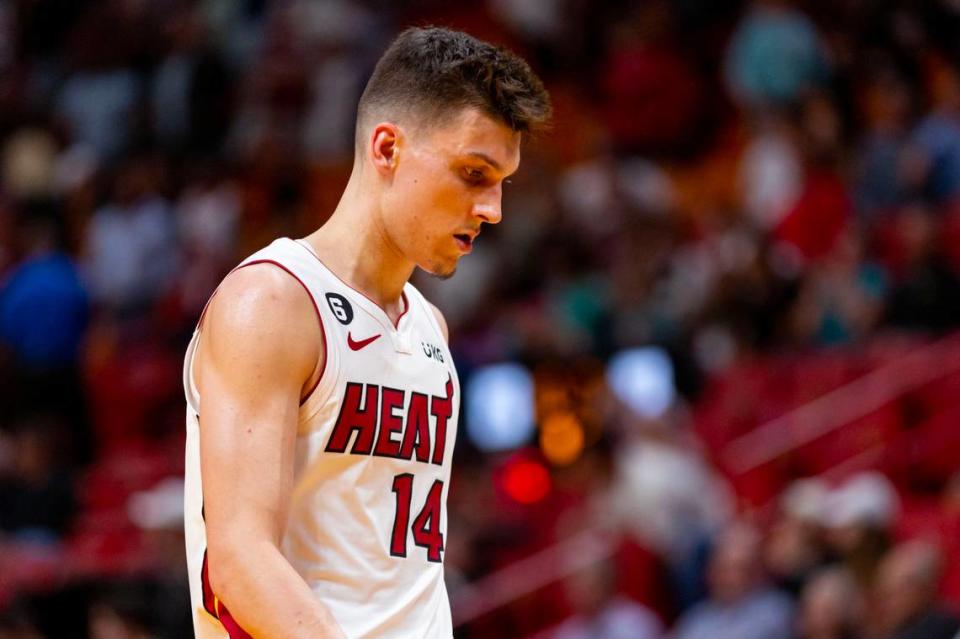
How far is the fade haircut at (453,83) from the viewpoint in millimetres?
3625

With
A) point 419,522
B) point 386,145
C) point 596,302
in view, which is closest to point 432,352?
point 419,522

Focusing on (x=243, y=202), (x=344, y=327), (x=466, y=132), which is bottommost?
(x=243, y=202)

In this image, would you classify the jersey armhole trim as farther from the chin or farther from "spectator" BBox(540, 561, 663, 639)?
"spectator" BBox(540, 561, 663, 639)

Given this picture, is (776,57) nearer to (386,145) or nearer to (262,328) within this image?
(386,145)

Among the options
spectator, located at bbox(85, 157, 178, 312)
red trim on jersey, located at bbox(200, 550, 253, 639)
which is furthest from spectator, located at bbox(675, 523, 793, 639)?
spectator, located at bbox(85, 157, 178, 312)

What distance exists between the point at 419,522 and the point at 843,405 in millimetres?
7008

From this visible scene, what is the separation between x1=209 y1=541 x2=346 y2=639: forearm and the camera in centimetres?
324

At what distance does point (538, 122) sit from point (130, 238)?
11029mm

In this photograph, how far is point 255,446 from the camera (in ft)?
11.0

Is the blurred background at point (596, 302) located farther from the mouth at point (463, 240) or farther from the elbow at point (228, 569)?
the elbow at point (228, 569)

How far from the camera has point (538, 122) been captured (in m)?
3.70

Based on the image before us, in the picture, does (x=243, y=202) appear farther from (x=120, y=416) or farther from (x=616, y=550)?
(x=616, y=550)

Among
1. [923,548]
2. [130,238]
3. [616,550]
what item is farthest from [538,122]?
[130,238]

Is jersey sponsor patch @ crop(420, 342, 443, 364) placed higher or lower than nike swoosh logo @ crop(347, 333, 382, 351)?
lower
